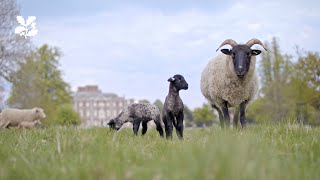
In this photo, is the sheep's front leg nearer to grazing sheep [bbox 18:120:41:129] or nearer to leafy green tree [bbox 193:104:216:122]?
grazing sheep [bbox 18:120:41:129]

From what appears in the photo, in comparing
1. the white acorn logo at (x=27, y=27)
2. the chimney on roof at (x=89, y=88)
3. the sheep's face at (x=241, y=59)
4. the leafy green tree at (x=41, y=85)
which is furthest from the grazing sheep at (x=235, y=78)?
the chimney on roof at (x=89, y=88)

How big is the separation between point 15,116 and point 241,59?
42.7 feet

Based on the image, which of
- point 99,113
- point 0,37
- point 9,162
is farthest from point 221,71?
point 99,113

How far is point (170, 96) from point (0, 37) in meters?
17.4

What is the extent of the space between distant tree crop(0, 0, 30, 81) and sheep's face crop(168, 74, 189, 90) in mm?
15239

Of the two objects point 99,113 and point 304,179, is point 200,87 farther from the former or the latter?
point 99,113

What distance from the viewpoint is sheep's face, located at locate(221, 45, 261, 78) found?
9305 millimetres

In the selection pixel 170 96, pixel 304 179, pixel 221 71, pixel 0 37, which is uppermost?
pixel 0 37

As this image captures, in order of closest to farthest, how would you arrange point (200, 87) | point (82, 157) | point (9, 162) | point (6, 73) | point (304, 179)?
point (304, 179), point (82, 157), point (9, 162), point (200, 87), point (6, 73)

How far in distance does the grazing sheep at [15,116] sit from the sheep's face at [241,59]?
12577 mm

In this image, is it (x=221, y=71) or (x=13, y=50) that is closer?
(x=221, y=71)

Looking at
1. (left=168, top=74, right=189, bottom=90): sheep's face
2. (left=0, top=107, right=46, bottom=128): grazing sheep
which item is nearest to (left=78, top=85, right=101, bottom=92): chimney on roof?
(left=0, top=107, right=46, bottom=128): grazing sheep

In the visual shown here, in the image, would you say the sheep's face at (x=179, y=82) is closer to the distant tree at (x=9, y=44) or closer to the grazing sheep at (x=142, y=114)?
the grazing sheep at (x=142, y=114)

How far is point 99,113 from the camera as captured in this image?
14400 centimetres
